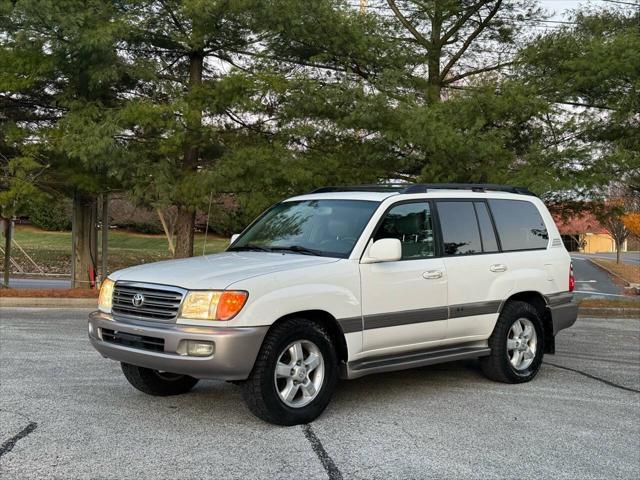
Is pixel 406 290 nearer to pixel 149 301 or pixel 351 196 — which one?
pixel 351 196

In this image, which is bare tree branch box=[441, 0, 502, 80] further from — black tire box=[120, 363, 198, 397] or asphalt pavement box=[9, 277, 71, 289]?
asphalt pavement box=[9, 277, 71, 289]

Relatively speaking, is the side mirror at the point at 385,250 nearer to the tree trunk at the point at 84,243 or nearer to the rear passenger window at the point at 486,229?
the rear passenger window at the point at 486,229

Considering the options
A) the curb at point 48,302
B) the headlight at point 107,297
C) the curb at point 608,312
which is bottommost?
the curb at point 608,312

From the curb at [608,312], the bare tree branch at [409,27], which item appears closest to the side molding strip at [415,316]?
the curb at [608,312]

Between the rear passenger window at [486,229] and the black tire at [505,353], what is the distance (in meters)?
0.62

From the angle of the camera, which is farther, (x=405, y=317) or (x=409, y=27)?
(x=409, y=27)

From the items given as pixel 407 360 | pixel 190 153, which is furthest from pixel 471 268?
pixel 190 153

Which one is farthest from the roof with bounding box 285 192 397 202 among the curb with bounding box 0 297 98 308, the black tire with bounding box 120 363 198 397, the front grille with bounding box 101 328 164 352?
the curb with bounding box 0 297 98 308

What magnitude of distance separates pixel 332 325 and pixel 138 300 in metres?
1.53

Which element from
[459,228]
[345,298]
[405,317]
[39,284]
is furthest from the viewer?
[39,284]

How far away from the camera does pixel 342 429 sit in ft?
17.5

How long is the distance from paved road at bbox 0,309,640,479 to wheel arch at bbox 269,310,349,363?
1.64ft

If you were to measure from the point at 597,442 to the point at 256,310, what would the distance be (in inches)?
107

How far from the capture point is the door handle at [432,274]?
6.30 metres
